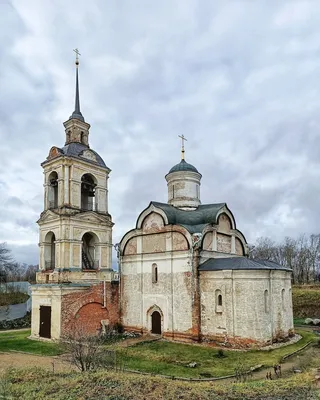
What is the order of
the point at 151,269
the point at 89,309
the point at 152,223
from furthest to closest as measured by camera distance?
the point at 152,223 → the point at 151,269 → the point at 89,309

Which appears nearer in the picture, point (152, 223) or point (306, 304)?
point (152, 223)

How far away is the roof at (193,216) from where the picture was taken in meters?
21.6

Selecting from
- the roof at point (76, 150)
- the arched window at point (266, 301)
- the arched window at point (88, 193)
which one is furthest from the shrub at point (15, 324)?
the arched window at point (266, 301)

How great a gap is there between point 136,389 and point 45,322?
517 inches

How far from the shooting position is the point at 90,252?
24.3m

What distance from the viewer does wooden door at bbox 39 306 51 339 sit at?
20594 millimetres

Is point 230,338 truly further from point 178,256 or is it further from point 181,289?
point 178,256

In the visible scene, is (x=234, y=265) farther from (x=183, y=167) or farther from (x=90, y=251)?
(x=90, y=251)

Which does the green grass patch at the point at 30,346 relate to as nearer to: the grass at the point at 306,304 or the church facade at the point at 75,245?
the church facade at the point at 75,245

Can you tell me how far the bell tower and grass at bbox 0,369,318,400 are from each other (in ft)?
37.0

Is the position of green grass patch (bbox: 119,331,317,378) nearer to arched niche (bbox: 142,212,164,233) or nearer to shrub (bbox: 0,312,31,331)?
arched niche (bbox: 142,212,164,233)

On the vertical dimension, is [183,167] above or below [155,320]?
above

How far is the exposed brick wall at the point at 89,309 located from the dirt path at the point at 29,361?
3001 mm

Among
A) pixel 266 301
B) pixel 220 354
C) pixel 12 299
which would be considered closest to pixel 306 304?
pixel 266 301
